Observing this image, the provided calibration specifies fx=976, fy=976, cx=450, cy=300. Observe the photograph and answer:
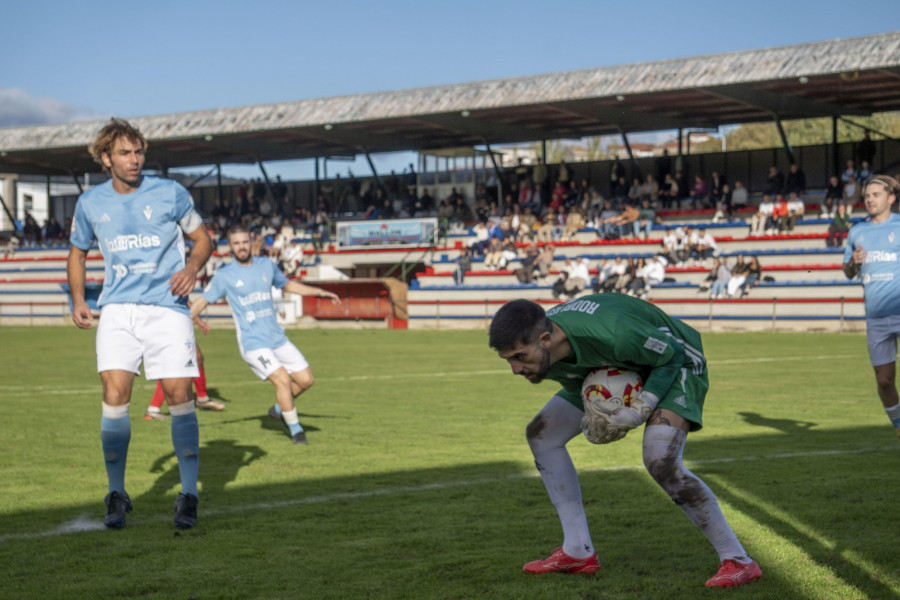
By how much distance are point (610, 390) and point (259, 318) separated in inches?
219

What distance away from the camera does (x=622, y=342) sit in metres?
4.01

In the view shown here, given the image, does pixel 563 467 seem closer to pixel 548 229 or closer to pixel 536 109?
pixel 548 229

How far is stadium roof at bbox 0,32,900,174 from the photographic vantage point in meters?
27.8

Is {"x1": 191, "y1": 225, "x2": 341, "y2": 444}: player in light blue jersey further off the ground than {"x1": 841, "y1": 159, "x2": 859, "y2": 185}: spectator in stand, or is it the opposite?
{"x1": 841, "y1": 159, "x2": 859, "y2": 185}: spectator in stand

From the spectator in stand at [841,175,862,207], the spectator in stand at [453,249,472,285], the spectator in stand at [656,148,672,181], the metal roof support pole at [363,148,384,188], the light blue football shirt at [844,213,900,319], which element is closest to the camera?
the light blue football shirt at [844,213,900,319]

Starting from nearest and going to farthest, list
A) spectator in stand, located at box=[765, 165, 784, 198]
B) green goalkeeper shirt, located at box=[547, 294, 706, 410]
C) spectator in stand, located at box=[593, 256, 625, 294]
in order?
green goalkeeper shirt, located at box=[547, 294, 706, 410]
spectator in stand, located at box=[593, 256, 625, 294]
spectator in stand, located at box=[765, 165, 784, 198]

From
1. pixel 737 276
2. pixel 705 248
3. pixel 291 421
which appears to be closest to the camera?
pixel 291 421

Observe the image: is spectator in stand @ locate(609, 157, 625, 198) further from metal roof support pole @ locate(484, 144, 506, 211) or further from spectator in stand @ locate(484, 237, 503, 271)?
spectator in stand @ locate(484, 237, 503, 271)

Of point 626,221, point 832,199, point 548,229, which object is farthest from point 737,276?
point 548,229

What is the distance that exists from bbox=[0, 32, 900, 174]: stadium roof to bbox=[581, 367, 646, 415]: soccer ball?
24.6m

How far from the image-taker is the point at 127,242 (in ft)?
18.9

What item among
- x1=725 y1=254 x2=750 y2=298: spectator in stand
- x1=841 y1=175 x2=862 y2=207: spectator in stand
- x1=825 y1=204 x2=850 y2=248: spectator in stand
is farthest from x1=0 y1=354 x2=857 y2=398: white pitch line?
x1=841 y1=175 x2=862 y2=207: spectator in stand

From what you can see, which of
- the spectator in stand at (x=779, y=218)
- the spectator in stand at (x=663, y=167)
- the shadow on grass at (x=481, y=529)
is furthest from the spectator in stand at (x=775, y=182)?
the shadow on grass at (x=481, y=529)

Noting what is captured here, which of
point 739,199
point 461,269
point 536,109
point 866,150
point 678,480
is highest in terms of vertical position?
point 536,109
